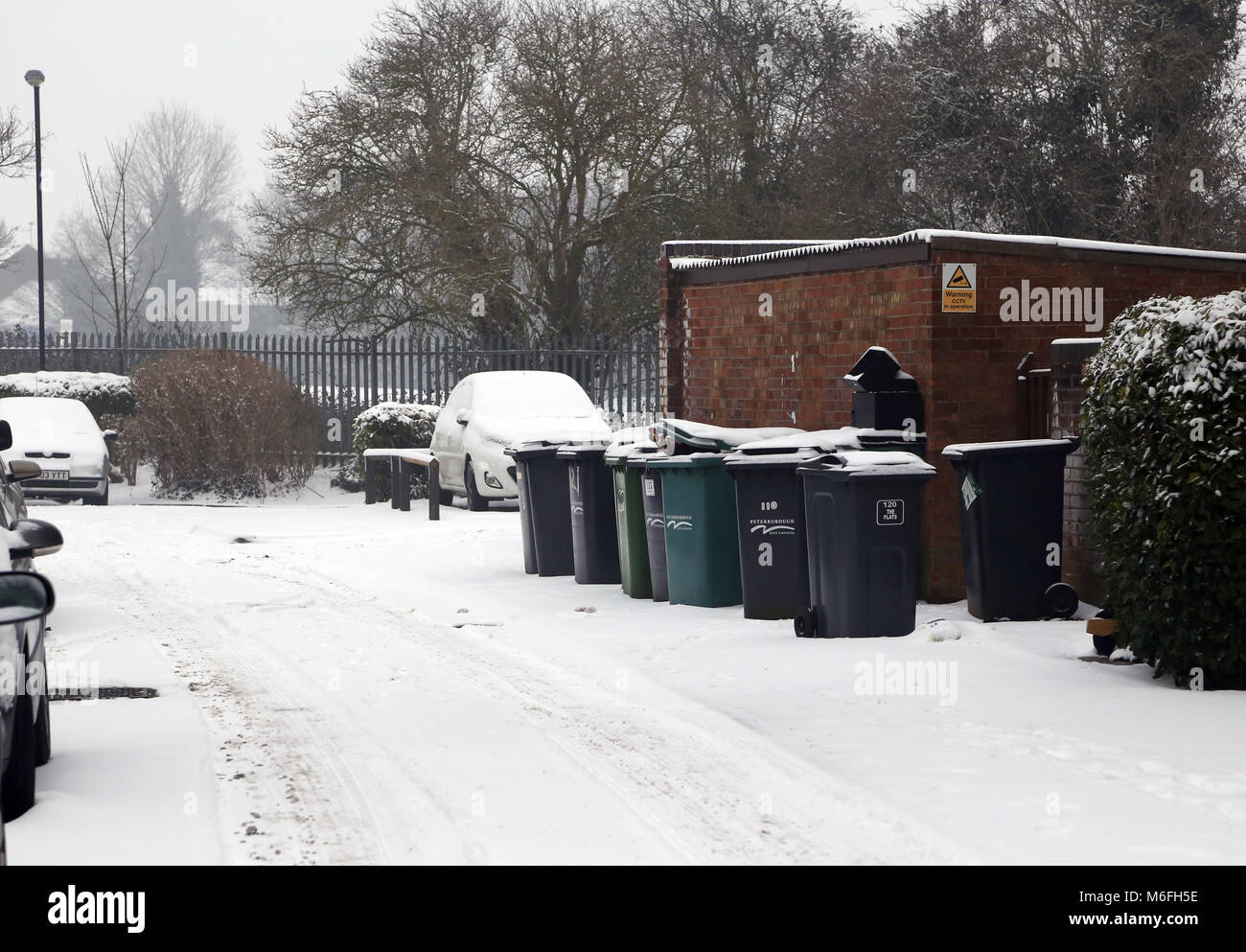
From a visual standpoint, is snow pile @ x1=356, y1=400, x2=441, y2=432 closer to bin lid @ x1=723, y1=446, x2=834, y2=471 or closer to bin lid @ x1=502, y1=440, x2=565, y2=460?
bin lid @ x1=502, y1=440, x2=565, y2=460

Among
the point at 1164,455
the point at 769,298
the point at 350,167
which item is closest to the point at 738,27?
the point at 350,167

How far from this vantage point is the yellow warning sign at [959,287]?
→ 10.9 meters

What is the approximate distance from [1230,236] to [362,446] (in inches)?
526

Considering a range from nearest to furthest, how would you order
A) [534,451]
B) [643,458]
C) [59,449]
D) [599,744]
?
1. [599,744]
2. [643,458]
3. [534,451]
4. [59,449]

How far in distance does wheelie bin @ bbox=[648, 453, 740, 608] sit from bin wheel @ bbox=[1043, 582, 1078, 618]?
209 centimetres

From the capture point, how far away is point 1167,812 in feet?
18.3

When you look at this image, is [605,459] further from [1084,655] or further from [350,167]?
[350,167]

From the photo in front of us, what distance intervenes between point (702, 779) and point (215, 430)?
55.6ft

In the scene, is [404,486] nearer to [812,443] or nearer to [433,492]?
[433,492]

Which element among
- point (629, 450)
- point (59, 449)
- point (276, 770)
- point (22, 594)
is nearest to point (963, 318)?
point (629, 450)

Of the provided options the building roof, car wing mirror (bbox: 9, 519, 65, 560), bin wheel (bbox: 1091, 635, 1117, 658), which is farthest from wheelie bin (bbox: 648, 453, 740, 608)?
car wing mirror (bbox: 9, 519, 65, 560)

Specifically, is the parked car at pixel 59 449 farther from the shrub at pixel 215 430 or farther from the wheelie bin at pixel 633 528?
the wheelie bin at pixel 633 528

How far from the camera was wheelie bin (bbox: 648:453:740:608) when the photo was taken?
10695 mm

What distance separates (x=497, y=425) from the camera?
1911 centimetres
